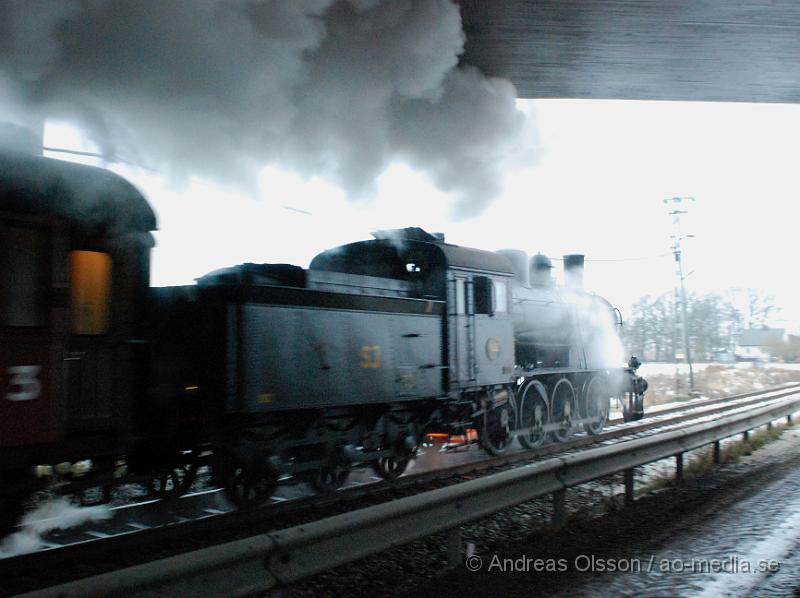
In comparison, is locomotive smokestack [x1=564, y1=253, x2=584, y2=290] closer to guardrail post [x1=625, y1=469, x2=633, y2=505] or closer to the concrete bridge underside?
the concrete bridge underside

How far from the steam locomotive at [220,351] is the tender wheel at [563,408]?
2845 mm

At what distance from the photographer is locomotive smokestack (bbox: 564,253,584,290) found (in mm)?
14484

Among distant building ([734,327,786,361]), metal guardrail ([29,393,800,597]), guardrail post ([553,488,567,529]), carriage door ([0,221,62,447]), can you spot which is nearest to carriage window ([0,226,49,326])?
carriage door ([0,221,62,447])

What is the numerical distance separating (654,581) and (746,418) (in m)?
6.23

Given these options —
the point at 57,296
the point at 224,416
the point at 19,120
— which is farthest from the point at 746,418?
the point at 19,120

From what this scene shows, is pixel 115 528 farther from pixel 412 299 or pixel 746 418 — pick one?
pixel 746 418

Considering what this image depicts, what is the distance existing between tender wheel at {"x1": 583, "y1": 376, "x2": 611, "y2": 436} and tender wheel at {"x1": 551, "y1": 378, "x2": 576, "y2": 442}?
701mm

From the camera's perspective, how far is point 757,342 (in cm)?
5725

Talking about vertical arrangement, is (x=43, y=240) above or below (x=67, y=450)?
above

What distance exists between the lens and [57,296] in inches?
194

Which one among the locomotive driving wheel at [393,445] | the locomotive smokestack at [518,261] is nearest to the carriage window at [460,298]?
the locomotive driving wheel at [393,445]

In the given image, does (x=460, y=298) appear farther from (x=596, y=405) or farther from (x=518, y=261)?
(x=596, y=405)

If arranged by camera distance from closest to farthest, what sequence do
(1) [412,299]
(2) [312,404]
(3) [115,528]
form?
1. (3) [115,528]
2. (2) [312,404]
3. (1) [412,299]

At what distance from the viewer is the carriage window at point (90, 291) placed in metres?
5.29
